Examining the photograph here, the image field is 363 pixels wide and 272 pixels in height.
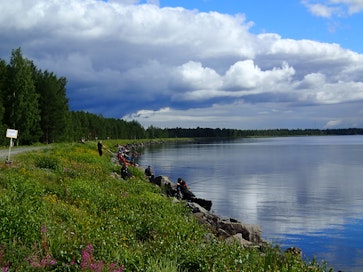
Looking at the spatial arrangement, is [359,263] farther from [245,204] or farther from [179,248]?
[245,204]

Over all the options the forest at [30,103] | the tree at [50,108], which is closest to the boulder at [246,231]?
the forest at [30,103]

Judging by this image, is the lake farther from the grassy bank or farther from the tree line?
the tree line

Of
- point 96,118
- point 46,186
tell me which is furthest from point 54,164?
point 96,118

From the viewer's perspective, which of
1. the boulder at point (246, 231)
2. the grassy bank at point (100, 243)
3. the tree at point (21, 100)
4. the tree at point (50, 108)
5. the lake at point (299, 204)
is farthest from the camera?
the tree at point (50, 108)

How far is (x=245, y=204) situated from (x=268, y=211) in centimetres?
379

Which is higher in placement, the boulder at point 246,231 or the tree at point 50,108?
the tree at point 50,108

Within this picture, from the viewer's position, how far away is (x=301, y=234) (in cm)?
2702

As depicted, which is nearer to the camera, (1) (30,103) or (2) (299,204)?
(2) (299,204)

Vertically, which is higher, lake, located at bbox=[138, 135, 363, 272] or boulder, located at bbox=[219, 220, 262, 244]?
boulder, located at bbox=[219, 220, 262, 244]

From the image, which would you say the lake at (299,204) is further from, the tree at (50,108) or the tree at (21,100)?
the tree at (50,108)

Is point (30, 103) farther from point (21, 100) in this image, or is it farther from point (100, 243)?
point (100, 243)

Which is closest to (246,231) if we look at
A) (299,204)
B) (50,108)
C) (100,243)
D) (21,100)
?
(100,243)

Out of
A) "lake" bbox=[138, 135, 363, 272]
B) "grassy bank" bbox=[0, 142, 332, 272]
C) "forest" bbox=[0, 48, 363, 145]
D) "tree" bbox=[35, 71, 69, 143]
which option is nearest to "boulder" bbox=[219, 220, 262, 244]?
"lake" bbox=[138, 135, 363, 272]

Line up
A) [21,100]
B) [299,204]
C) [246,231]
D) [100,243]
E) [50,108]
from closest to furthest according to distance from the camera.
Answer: [100,243], [246,231], [299,204], [21,100], [50,108]
